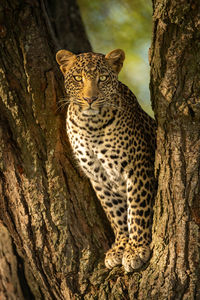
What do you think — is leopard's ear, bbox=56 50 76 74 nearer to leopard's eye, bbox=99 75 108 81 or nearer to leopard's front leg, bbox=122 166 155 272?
leopard's eye, bbox=99 75 108 81

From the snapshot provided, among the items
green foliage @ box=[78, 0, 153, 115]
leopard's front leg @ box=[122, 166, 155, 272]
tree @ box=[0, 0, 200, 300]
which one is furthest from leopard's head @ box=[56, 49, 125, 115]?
green foliage @ box=[78, 0, 153, 115]

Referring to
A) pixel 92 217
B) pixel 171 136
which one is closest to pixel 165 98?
pixel 171 136

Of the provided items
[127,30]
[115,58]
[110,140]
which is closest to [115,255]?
[110,140]

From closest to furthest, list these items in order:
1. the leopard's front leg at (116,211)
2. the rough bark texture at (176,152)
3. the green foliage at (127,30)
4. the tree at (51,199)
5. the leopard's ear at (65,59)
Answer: the rough bark texture at (176,152) < the tree at (51,199) < the leopard's ear at (65,59) < the leopard's front leg at (116,211) < the green foliage at (127,30)

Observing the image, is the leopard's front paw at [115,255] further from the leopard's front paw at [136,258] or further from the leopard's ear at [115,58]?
the leopard's ear at [115,58]

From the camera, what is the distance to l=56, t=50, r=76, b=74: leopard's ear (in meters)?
5.37

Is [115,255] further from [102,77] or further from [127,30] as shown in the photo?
[127,30]


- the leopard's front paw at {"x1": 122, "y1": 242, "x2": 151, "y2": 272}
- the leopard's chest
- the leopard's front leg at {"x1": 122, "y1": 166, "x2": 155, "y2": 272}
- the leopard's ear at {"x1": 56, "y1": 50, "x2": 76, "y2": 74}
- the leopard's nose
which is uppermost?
the leopard's ear at {"x1": 56, "y1": 50, "x2": 76, "y2": 74}

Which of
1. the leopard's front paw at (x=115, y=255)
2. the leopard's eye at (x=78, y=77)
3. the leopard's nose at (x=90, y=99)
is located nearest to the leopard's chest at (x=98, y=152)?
the leopard's nose at (x=90, y=99)

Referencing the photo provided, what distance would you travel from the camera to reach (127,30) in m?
11.2

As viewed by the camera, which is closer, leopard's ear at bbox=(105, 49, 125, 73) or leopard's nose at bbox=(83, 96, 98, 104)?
leopard's nose at bbox=(83, 96, 98, 104)

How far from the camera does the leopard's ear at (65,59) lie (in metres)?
5.37

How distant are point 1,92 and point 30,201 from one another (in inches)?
47.3

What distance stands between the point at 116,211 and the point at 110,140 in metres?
0.87
